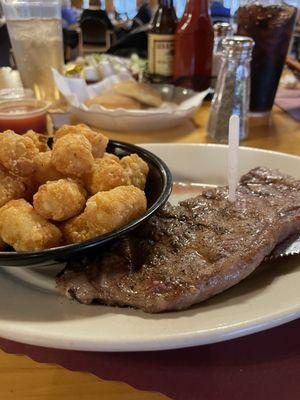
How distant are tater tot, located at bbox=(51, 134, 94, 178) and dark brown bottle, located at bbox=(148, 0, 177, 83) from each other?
1.19 m

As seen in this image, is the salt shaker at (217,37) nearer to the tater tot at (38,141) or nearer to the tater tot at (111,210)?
the tater tot at (38,141)

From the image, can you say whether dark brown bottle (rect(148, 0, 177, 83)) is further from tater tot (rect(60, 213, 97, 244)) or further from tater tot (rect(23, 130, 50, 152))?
tater tot (rect(60, 213, 97, 244))

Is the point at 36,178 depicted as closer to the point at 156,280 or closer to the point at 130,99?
the point at 156,280

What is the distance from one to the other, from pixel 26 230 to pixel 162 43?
1418 millimetres

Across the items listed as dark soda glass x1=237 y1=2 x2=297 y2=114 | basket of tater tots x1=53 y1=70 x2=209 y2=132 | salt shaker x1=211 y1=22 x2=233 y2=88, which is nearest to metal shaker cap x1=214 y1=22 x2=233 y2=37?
salt shaker x1=211 y1=22 x2=233 y2=88

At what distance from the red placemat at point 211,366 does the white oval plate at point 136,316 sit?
3.0 inches

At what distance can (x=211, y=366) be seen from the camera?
0.66 metres

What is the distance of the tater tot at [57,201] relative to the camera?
0.76 metres

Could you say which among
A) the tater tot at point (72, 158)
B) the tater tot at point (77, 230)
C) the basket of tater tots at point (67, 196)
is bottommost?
the tater tot at point (77, 230)

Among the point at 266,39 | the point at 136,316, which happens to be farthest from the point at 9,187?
the point at 266,39

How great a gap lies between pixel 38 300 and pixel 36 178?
0.92 feet

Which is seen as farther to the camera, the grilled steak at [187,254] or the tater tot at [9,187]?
the tater tot at [9,187]

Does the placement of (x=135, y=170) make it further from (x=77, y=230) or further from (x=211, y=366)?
(x=211, y=366)

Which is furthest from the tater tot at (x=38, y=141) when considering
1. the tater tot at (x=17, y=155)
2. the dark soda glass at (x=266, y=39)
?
the dark soda glass at (x=266, y=39)
